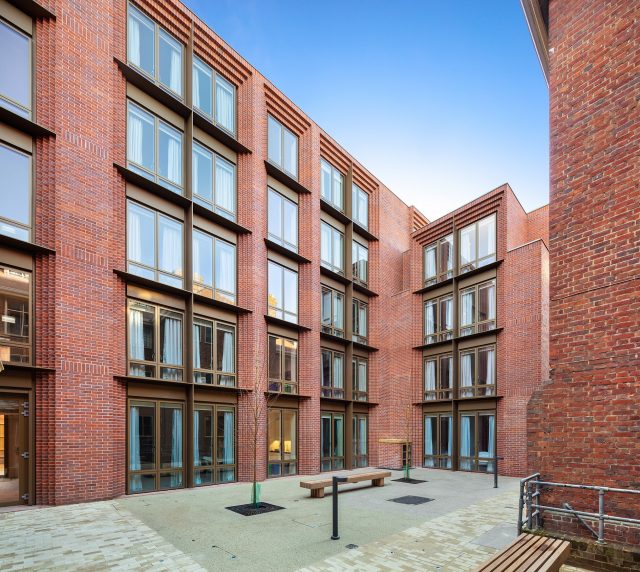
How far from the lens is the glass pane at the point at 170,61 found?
1390 centimetres

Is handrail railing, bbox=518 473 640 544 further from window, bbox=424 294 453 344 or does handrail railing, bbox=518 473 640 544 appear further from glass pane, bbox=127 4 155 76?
glass pane, bbox=127 4 155 76

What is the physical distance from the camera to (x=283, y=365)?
1688cm

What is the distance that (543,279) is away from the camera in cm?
1702

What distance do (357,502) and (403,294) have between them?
42.0 feet

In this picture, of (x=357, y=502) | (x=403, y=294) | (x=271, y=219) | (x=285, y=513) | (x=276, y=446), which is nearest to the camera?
(x=285, y=513)

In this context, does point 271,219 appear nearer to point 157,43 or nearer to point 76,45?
point 157,43

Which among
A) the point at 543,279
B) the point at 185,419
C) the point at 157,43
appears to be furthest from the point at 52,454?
the point at 543,279

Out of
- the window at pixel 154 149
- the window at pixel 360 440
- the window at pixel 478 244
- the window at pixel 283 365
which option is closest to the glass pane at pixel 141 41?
the window at pixel 154 149

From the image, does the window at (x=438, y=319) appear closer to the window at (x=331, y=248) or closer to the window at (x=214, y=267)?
the window at (x=331, y=248)

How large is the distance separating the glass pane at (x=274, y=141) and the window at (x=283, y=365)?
7035 mm

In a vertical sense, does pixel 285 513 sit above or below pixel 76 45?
below

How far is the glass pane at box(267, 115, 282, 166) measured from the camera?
17.6 m

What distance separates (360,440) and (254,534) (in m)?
12.9

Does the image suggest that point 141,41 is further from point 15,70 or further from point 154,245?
point 154,245
